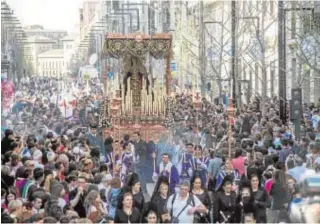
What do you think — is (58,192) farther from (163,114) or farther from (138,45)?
(138,45)

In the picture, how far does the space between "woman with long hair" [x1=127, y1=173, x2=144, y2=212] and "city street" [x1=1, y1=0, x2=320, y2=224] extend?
0.03 feet

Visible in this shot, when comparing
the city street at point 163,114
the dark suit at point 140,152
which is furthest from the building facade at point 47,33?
the dark suit at point 140,152

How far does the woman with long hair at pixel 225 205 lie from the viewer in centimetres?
613

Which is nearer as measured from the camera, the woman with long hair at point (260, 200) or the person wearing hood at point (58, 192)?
the person wearing hood at point (58, 192)

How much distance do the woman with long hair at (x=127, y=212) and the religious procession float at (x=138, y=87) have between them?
2.96 metres

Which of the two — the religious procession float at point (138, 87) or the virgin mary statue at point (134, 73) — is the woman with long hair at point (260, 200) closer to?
the religious procession float at point (138, 87)

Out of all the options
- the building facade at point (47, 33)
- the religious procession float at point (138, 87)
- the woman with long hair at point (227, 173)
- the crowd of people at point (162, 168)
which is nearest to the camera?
the crowd of people at point (162, 168)

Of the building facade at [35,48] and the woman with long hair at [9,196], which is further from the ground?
the building facade at [35,48]

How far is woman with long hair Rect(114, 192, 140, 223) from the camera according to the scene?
5.86m

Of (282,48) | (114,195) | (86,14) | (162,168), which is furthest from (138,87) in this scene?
(114,195)

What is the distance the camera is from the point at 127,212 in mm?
5926

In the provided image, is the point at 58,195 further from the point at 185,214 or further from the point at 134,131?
the point at 134,131

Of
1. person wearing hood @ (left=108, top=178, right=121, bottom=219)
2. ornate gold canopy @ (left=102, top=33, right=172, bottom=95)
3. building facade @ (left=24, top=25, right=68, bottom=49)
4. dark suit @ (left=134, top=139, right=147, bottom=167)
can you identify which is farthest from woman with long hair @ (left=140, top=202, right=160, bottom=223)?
ornate gold canopy @ (left=102, top=33, right=172, bottom=95)

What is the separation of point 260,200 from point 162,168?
37.1 inches
